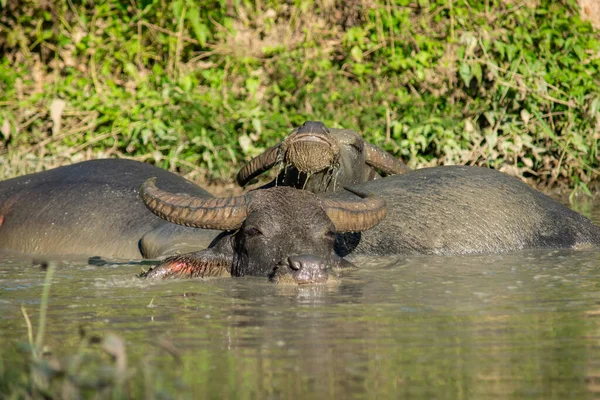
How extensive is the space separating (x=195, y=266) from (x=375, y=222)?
1.08 metres

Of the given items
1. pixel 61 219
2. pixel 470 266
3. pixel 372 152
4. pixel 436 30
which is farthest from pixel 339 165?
pixel 436 30

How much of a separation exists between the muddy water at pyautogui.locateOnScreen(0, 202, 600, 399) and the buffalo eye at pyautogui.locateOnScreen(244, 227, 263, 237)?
273 millimetres

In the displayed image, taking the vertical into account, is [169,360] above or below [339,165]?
below

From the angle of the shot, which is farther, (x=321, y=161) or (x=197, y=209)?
(x=321, y=161)

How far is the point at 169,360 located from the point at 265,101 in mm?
8643

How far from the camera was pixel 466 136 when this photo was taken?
36.0 ft

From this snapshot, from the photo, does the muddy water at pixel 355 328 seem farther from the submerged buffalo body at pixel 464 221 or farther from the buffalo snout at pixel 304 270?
the submerged buffalo body at pixel 464 221

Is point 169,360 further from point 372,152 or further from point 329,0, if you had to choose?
point 329,0

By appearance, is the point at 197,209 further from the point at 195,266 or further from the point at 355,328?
the point at 355,328

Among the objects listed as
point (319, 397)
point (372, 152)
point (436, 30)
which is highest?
point (436, 30)

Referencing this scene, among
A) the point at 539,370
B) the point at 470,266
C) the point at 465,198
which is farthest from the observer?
the point at 465,198

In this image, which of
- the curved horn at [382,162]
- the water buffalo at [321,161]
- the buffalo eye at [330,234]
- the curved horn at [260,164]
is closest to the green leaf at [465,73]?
the water buffalo at [321,161]

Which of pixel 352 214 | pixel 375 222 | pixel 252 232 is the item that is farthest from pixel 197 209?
pixel 375 222

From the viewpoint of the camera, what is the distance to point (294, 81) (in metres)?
12.3
